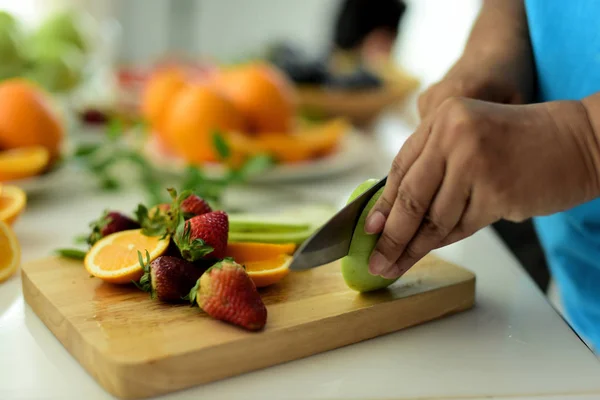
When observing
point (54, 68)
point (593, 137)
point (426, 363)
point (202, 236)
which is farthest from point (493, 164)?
point (54, 68)

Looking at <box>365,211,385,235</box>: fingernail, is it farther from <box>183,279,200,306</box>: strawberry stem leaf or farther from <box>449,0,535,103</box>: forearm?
<box>449,0,535,103</box>: forearm

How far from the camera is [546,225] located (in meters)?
1.20

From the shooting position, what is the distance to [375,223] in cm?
81

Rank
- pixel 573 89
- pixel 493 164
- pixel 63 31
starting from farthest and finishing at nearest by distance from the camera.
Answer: pixel 63 31 → pixel 573 89 → pixel 493 164

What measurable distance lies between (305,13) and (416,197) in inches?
210

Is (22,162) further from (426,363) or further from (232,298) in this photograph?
(426,363)

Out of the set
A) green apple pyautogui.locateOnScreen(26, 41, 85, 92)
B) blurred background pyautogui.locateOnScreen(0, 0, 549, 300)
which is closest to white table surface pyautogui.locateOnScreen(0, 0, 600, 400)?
blurred background pyautogui.locateOnScreen(0, 0, 549, 300)

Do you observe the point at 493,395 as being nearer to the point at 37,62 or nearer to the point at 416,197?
the point at 416,197

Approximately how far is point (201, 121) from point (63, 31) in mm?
666

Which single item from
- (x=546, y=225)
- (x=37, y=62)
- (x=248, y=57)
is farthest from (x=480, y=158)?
(x=248, y=57)

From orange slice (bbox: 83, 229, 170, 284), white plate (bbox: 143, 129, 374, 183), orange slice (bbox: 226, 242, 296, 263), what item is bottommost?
white plate (bbox: 143, 129, 374, 183)

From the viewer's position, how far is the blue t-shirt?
102 centimetres

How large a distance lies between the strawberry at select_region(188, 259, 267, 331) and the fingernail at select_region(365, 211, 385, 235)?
0.15 m

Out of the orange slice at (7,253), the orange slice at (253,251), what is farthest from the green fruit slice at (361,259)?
the orange slice at (7,253)
